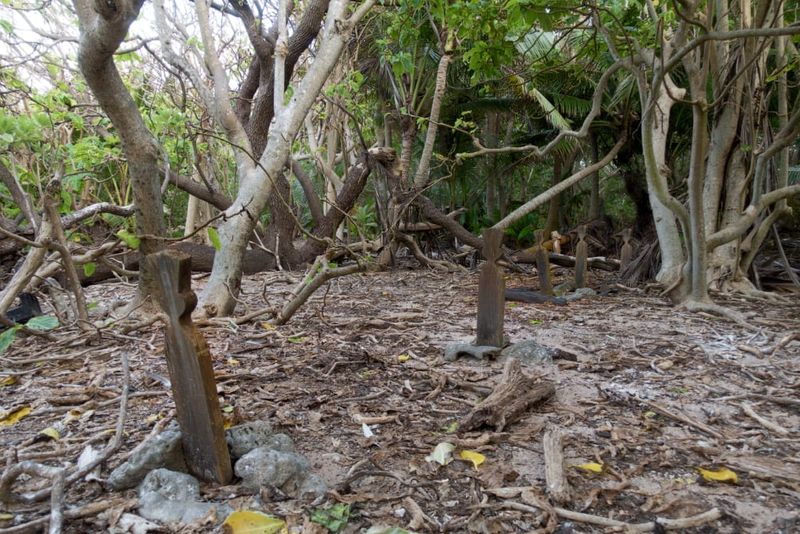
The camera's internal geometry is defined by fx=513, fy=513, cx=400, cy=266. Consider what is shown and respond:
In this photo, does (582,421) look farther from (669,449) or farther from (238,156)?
(238,156)

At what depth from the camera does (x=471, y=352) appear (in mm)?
4078

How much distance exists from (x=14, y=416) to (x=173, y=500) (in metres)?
1.58

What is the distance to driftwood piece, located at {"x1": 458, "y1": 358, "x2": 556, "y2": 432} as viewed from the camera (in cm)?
278

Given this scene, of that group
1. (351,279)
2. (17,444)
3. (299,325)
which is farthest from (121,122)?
(351,279)

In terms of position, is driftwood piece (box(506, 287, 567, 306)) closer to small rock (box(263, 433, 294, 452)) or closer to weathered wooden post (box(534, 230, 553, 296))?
weathered wooden post (box(534, 230, 553, 296))

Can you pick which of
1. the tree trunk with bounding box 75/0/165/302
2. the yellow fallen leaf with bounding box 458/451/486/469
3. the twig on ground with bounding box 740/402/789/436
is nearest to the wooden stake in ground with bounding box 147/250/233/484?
the yellow fallen leaf with bounding box 458/451/486/469

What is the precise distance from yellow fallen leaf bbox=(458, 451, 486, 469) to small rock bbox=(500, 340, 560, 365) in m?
1.69

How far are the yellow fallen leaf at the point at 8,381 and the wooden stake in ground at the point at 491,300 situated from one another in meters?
3.35

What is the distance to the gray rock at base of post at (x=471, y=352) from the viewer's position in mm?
4039

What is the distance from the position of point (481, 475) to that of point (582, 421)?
937 millimetres

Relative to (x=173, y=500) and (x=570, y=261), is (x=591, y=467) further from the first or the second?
(x=570, y=261)

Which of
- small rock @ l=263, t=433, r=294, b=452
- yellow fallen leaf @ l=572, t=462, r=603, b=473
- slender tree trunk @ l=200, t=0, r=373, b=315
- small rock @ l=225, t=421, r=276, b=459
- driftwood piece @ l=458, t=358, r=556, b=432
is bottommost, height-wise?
yellow fallen leaf @ l=572, t=462, r=603, b=473

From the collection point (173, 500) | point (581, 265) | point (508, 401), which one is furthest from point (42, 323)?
point (581, 265)

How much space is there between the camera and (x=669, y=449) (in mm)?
2604
